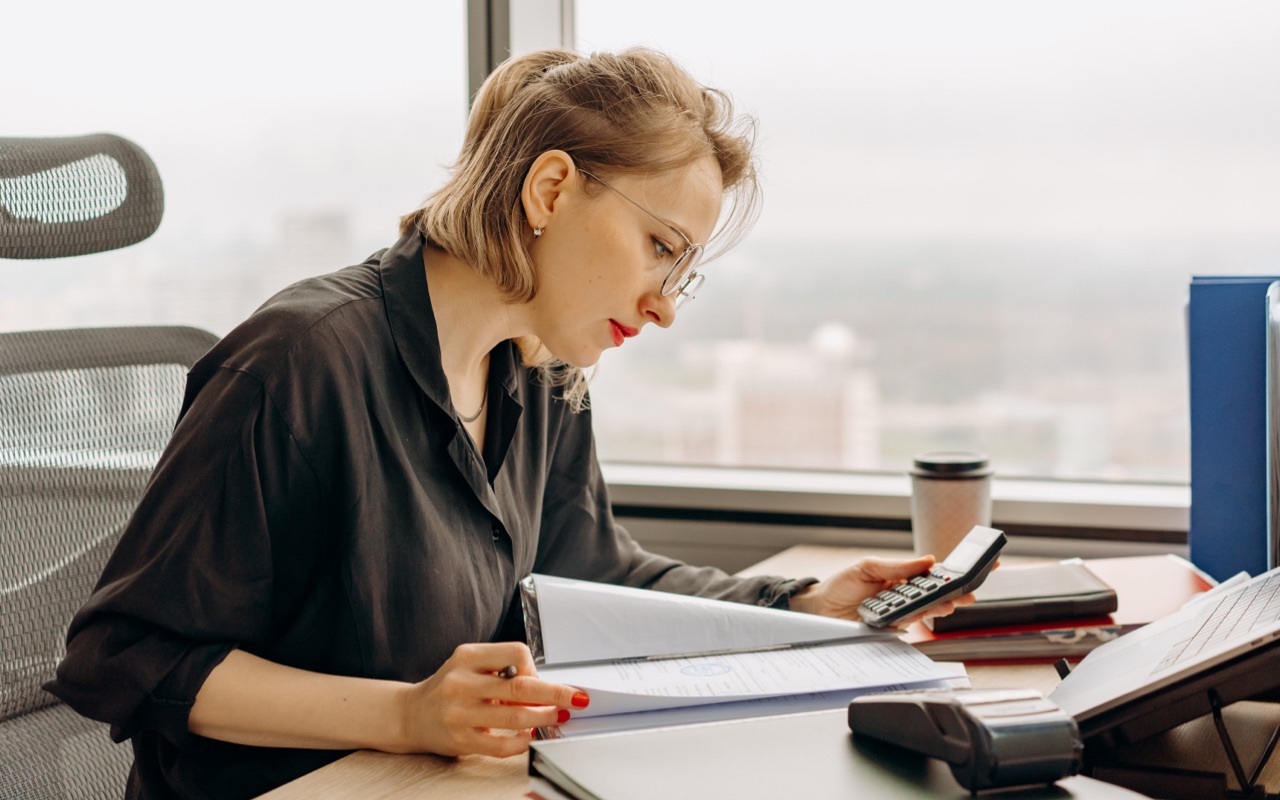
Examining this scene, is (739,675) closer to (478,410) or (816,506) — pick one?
Answer: (478,410)

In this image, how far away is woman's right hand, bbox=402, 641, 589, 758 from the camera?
822 millimetres

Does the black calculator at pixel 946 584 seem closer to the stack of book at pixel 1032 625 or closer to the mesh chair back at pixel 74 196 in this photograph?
the stack of book at pixel 1032 625

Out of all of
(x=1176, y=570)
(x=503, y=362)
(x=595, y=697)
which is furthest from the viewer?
(x=1176, y=570)

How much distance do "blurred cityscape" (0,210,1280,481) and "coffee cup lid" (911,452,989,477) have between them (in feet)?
1.35

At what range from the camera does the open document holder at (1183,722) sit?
0.73m

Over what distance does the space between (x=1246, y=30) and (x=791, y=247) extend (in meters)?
0.79

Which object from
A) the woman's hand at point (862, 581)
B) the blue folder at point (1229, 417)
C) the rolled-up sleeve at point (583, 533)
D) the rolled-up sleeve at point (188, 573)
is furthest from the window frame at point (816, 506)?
the rolled-up sleeve at point (188, 573)

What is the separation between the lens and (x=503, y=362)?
128 cm

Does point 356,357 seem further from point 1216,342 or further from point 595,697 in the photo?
point 1216,342

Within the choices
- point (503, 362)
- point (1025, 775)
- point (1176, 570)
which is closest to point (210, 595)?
point (503, 362)

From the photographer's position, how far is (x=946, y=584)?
110cm

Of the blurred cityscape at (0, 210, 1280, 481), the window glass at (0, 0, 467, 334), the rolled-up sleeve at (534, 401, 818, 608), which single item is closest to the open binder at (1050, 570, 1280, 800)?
the rolled-up sleeve at (534, 401, 818, 608)

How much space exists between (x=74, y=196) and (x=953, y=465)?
1121 millimetres

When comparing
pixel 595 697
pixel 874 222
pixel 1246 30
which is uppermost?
pixel 1246 30
